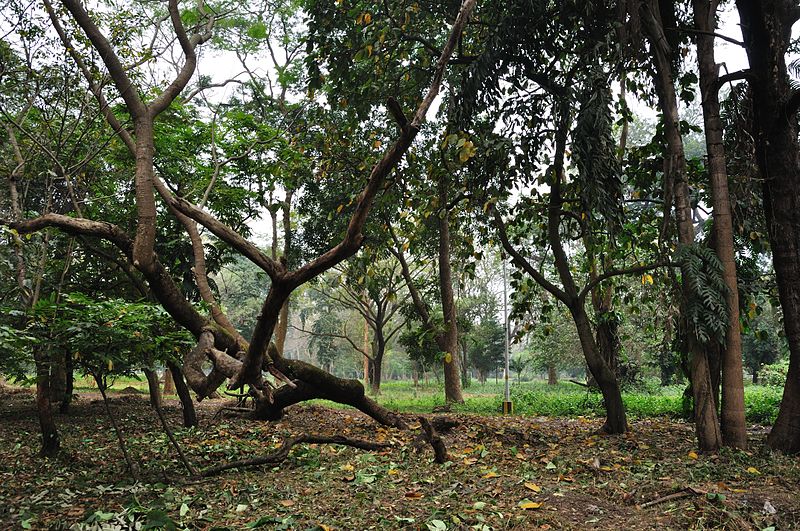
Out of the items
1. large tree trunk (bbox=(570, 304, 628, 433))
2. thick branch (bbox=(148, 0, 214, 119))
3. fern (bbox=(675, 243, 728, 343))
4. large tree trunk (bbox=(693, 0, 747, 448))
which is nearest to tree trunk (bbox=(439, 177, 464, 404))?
large tree trunk (bbox=(570, 304, 628, 433))

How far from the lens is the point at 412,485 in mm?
5121

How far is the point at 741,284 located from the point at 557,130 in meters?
3.07

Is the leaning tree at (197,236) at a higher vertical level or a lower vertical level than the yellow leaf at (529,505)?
higher

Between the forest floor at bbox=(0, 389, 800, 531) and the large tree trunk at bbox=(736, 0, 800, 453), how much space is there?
1.56 meters

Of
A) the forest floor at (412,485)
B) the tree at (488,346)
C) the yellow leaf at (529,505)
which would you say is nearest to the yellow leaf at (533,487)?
the forest floor at (412,485)

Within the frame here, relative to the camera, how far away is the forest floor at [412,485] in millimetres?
4020

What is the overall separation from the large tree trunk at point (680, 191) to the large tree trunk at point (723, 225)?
7.3 inches

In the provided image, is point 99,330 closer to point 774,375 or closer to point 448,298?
point 448,298

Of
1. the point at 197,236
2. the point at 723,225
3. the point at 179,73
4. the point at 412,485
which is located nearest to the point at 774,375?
the point at 723,225

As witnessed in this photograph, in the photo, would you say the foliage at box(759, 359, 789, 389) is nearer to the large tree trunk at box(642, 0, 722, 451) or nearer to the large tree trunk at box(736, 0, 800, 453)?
the large tree trunk at box(736, 0, 800, 453)

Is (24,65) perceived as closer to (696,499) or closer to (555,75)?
(555,75)

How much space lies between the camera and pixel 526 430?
8.30 m

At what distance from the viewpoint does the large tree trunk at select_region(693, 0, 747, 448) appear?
6.09 m

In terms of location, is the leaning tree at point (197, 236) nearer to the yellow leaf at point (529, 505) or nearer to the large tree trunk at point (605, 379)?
the yellow leaf at point (529, 505)
